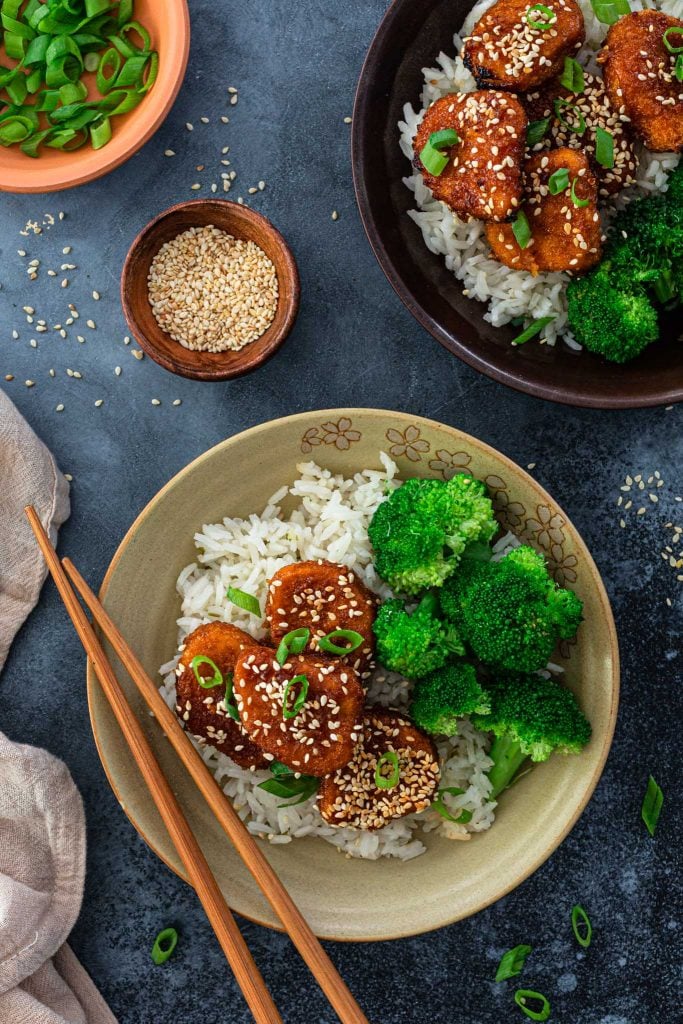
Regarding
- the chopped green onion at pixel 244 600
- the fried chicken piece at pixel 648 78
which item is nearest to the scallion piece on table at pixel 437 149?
the fried chicken piece at pixel 648 78

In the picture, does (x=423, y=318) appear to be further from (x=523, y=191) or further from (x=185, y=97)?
(x=185, y=97)

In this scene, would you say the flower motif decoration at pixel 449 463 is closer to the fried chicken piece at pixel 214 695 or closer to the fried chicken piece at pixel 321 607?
the fried chicken piece at pixel 321 607

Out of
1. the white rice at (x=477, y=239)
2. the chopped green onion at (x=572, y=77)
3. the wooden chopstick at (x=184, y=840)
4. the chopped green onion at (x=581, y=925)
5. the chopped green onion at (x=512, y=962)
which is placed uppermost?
the chopped green onion at (x=572, y=77)

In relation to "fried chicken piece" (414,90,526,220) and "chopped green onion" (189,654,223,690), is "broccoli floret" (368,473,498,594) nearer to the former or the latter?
"chopped green onion" (189,654,223,690)

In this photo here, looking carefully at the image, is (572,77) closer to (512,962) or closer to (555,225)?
(555,225)

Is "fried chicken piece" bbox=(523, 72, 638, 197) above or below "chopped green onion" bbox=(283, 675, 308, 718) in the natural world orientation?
above

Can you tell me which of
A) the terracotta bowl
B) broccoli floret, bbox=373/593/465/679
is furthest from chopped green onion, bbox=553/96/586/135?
broccoli floret, bbox=373/593/465/679
